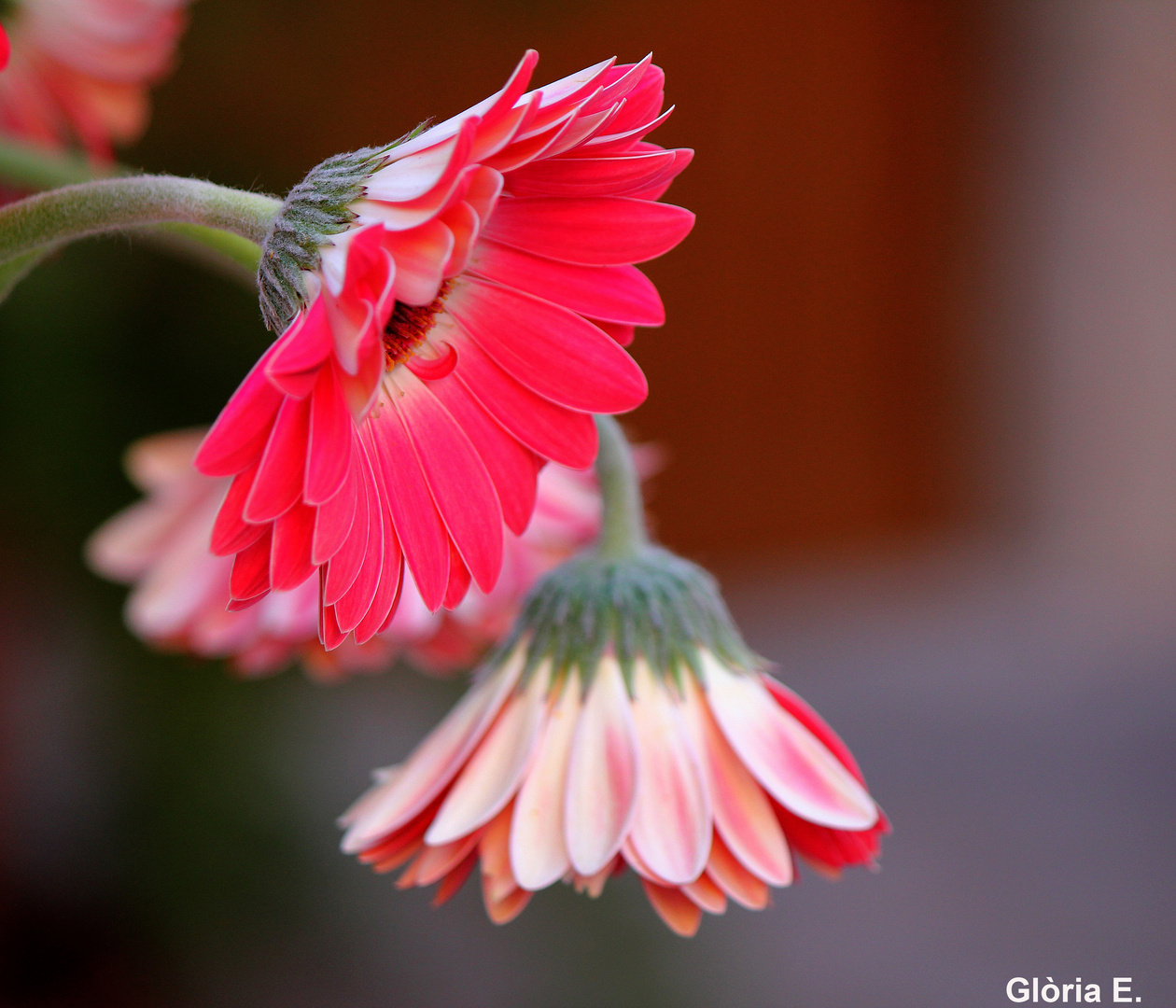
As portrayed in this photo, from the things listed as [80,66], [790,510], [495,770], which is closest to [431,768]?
[495,770]

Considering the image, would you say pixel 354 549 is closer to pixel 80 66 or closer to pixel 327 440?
pixel 327 440

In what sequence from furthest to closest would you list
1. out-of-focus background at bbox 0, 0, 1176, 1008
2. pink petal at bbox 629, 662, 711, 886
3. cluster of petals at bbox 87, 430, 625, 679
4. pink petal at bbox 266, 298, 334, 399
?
out-of-focus background at bbox 0, 0, 1176, 1008 → cluster of petals at bbox 87, 430, 625, 679 → pink petal at bbox 629, 662, 711, 886 → pink petal at bbox 266, 298, 334, 399

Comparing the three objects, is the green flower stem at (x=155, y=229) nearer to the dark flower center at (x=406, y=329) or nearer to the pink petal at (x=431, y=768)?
the dark flower center at (x=406, y=329)

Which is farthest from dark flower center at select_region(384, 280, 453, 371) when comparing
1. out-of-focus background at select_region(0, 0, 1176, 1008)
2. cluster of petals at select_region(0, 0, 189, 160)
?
out-of-focus background at select_region(0, 0, 1176, 1008)

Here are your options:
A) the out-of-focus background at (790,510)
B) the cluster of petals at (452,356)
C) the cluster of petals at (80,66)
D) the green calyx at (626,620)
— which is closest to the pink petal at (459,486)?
the cluster of petals at (452,356)

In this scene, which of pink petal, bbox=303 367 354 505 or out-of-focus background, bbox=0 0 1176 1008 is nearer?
pink petal, bbox=303 367 354 505

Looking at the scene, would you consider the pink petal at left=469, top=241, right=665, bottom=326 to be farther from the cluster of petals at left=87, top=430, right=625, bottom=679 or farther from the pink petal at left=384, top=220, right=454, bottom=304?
the cluster of petals at left=87, top=430, right=625, bottom=679
